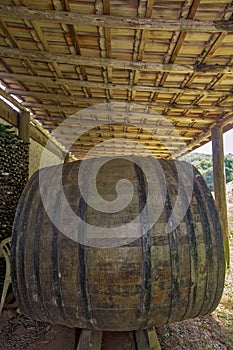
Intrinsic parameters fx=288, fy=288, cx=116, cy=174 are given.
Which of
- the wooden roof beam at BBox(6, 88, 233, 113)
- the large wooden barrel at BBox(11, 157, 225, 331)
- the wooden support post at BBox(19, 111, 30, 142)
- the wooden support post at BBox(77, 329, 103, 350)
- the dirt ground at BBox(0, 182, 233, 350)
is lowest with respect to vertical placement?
the dirt ground at BBox(0, 182, 233, 350)

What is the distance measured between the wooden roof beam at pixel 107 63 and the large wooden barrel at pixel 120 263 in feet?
6.07

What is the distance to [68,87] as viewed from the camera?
423 centimetres

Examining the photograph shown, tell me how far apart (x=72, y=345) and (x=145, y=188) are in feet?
4.87

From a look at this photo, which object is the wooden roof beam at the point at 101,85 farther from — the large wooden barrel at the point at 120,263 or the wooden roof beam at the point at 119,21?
the large wooden barrel at the point at 120,263

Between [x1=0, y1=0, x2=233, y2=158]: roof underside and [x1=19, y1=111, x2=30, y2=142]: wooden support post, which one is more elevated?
[x1=0, y1=0, x2=233, y2=158]: roof underside

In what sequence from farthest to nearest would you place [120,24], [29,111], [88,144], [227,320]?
1. [88,144]
2. [29,111]
3. [227,320]
4. [120,24]

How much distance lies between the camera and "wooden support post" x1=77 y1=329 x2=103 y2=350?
1.80 m

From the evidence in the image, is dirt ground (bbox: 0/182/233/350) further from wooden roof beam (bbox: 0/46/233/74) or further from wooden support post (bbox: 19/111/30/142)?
wooden support post (bbox: 19/111/30/142)

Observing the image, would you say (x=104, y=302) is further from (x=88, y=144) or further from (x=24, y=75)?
(x=88, y=144)

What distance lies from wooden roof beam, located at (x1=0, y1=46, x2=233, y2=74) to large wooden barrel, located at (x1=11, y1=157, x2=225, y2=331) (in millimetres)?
1851

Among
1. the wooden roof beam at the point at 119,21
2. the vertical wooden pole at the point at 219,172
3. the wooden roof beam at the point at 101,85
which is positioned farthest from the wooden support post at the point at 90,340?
the vertical wooden pole at the point at 219,172

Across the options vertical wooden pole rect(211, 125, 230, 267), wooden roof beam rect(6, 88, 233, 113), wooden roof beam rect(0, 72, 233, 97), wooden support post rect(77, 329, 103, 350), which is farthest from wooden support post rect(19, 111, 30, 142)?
wooden support post rect(77, 329, 103, 350)

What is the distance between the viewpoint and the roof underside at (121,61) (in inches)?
95.7

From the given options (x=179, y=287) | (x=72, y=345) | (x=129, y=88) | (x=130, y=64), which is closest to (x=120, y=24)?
(x=130, y=64)
